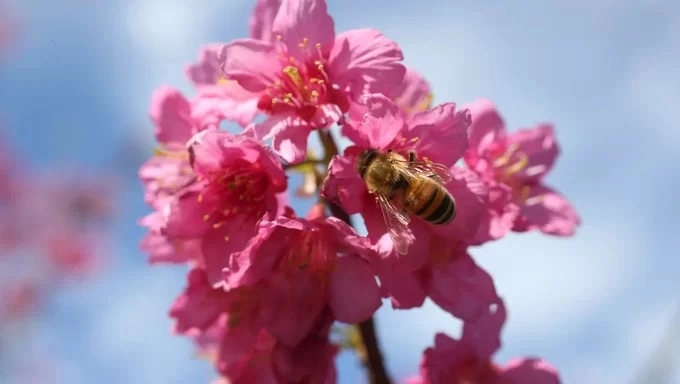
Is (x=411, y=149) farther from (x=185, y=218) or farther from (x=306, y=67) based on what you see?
(x=185, y=218)

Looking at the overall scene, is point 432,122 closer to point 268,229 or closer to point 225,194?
point 268,229

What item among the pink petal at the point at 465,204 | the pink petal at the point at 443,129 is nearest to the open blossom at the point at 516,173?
the pink petal at the point at 465,204

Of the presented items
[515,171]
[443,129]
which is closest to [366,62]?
[443,129]

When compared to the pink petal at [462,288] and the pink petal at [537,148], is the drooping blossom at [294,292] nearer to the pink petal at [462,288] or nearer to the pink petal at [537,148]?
the pink petal at [462,288]

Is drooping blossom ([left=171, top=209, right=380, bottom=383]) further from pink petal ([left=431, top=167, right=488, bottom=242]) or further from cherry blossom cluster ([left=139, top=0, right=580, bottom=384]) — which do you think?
pink petal ([left=431, top=167, right=488, bottom=242])

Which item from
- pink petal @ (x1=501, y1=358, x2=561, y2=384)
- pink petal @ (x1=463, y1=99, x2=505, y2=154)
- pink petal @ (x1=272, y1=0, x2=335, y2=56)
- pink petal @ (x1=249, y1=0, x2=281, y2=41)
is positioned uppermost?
pink petal @ (x1=249, y1=0, x2=281, y2=41)

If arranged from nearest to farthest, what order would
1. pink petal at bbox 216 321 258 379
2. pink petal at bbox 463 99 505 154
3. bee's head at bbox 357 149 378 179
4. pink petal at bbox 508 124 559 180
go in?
bee's head at bbox 357 149 378 179 < pink petal at bbox 216 321 258 379 < pink petal at bbox 463 99 505 154 < pink petal at bbox 508 124 559 180

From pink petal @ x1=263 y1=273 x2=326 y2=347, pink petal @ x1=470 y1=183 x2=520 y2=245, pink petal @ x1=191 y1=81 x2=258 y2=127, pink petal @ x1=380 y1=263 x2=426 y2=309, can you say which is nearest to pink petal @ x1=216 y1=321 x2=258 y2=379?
pink petal @ x1=263 y1=273 x2=326 y2=347
